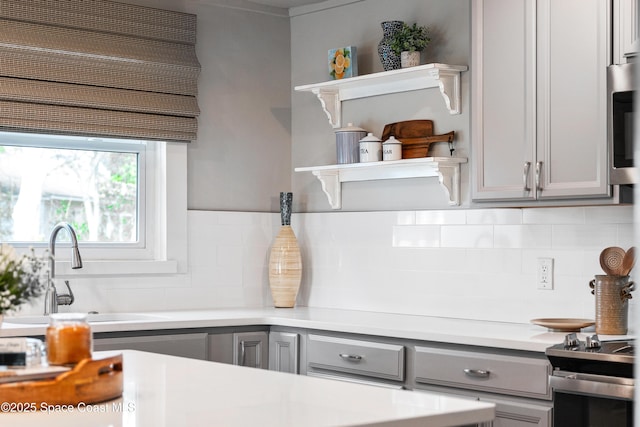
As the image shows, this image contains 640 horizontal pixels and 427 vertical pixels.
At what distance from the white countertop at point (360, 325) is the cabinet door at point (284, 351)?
Result: 0.06 meters

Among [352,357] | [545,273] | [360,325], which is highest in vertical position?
[545,273]

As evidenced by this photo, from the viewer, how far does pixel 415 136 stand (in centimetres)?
448

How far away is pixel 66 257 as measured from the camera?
440 cm

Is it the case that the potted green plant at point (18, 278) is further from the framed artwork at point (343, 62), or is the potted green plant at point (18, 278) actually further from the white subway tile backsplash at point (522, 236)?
the framed artwork at point (343, 62)

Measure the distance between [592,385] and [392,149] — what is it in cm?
169

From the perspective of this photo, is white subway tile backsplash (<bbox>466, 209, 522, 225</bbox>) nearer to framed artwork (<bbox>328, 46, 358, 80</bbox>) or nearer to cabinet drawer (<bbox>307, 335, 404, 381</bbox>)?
cabinet drawer (<bbox>307, 335, 404, 381</bbox>)

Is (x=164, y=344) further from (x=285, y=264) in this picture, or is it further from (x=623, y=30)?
(x=623, y=30)

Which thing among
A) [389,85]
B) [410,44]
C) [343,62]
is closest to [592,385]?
[410,44]

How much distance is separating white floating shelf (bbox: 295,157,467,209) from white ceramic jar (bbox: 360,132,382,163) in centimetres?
5

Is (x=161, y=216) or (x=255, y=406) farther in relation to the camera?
(x=161, y=216)

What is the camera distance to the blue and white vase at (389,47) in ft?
14.5

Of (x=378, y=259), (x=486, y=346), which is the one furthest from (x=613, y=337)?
(x=378, y=259)

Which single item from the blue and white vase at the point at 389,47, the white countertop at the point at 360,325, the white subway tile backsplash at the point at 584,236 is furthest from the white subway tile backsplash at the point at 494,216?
the blue and white vase at the point at 389,47

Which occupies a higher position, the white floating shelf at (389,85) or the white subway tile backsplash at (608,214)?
the white floating shelf at (389,85)
